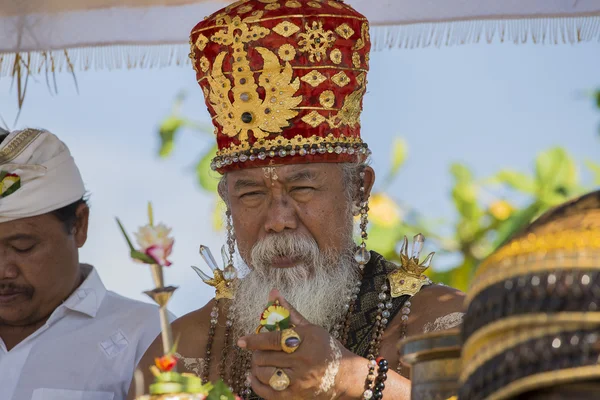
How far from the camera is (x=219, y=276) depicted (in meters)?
3.98

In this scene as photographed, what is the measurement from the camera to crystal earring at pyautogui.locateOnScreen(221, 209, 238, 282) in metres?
3.84

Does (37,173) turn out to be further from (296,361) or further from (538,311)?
(538,311)

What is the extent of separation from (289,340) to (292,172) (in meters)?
0.95

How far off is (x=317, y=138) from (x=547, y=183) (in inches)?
370

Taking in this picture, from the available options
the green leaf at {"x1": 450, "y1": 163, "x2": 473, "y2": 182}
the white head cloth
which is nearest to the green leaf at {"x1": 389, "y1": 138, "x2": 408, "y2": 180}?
the green leaf at {"x1": 450, "y1": 163, "x2": 473, "y2": 182}

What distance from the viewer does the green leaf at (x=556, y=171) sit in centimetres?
1264

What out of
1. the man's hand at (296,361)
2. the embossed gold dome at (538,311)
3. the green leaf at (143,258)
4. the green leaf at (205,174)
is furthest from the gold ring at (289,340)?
the green leaf at (205,174)

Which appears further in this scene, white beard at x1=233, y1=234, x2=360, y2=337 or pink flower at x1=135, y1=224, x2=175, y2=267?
white beard at x1=233, y1=234, x2=360, y2=337

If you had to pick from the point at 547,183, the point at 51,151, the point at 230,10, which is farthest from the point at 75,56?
the point at 547,183

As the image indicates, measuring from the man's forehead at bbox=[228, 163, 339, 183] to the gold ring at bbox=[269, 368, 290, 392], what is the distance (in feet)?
3.15

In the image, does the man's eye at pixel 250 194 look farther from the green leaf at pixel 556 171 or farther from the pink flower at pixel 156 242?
the green leaf at pixel 556 171

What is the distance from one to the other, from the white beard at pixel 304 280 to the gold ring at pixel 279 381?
84 centimetres

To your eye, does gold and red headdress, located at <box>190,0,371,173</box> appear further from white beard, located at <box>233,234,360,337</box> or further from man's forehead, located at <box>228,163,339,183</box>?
white beard, located at <box>233,234,360,337</box>

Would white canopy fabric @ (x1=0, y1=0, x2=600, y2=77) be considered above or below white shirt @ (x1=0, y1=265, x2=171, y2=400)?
above
